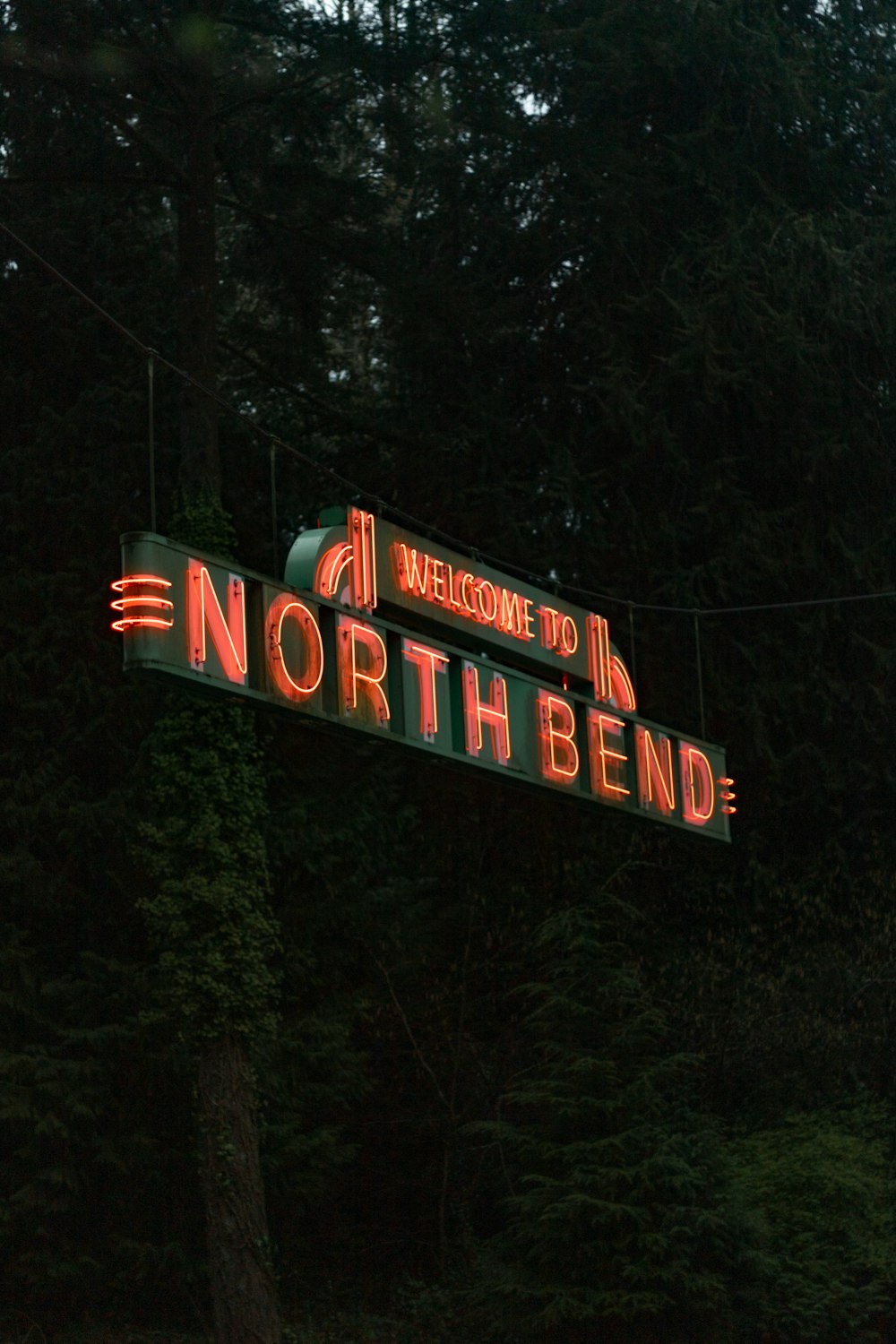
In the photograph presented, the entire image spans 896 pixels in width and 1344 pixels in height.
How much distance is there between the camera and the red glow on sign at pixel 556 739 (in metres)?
14.2

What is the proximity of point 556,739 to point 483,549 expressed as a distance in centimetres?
744

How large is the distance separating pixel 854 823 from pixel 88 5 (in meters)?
12.0

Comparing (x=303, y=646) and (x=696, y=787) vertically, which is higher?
(x=696, y=787)

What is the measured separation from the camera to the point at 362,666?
12.4 meters

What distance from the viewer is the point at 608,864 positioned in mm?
21672

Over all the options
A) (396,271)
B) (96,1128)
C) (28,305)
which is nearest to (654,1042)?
(96,1128)

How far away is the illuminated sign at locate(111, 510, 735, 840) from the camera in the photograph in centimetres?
1111

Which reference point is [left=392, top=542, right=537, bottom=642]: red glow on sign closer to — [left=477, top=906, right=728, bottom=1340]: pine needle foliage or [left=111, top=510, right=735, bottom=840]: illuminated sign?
[left=111, top=510, right=735, bottom=840]: illuminated sign

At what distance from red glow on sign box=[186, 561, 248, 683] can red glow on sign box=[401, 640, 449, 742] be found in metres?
1.66

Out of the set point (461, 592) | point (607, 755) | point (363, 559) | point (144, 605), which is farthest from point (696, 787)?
point (144, 605)

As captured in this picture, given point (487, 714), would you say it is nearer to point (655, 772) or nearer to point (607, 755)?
point (607, 755)

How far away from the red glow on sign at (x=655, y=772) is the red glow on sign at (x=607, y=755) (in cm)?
20

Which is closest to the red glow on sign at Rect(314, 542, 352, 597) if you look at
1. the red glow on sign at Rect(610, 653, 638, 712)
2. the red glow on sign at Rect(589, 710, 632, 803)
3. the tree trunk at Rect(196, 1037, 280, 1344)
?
the red glow on sign at Rect(589, 710, 632, 803)

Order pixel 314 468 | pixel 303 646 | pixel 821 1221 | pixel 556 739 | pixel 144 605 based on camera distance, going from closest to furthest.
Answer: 1. pixel 144 605
2. pixel 303 646
3. pixel 556 739
4. pixel 821 1221
5. pixel 314 468
